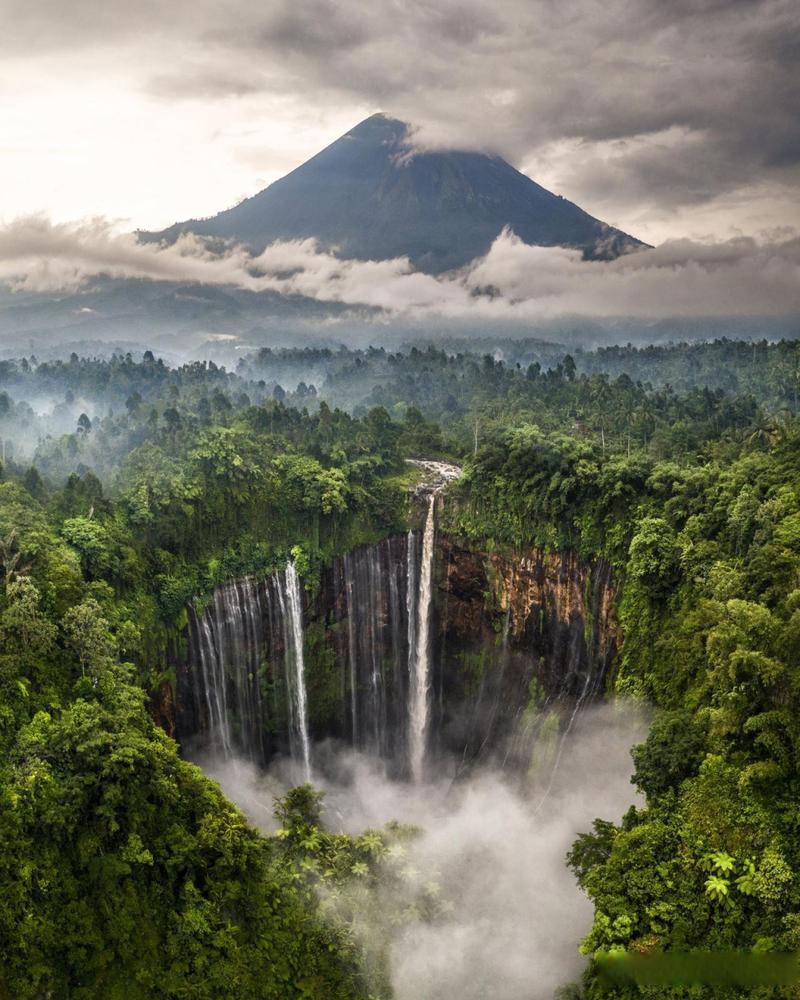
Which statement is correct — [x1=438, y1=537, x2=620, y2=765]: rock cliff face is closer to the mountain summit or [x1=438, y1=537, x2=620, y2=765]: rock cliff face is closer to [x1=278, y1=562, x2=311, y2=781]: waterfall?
[x1=278, y1=562, x2=311, y2=781]: waterfall

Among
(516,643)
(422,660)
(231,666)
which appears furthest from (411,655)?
(231,666)

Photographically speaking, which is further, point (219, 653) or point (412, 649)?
point (412, 649)

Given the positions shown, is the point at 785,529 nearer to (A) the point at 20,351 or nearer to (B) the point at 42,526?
(B) the point at 42,526

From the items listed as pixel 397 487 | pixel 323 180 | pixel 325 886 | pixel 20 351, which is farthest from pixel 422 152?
pixel 325 886

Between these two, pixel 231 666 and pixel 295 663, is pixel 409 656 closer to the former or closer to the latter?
pixel 295 663

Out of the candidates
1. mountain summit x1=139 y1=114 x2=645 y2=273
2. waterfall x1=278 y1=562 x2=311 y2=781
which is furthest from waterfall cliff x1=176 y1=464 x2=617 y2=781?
mountain summit x1=139 y1=114 x2=645 y2=273

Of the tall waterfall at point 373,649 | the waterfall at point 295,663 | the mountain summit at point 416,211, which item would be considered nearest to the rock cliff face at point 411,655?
the tall waterfall at point 373,649
